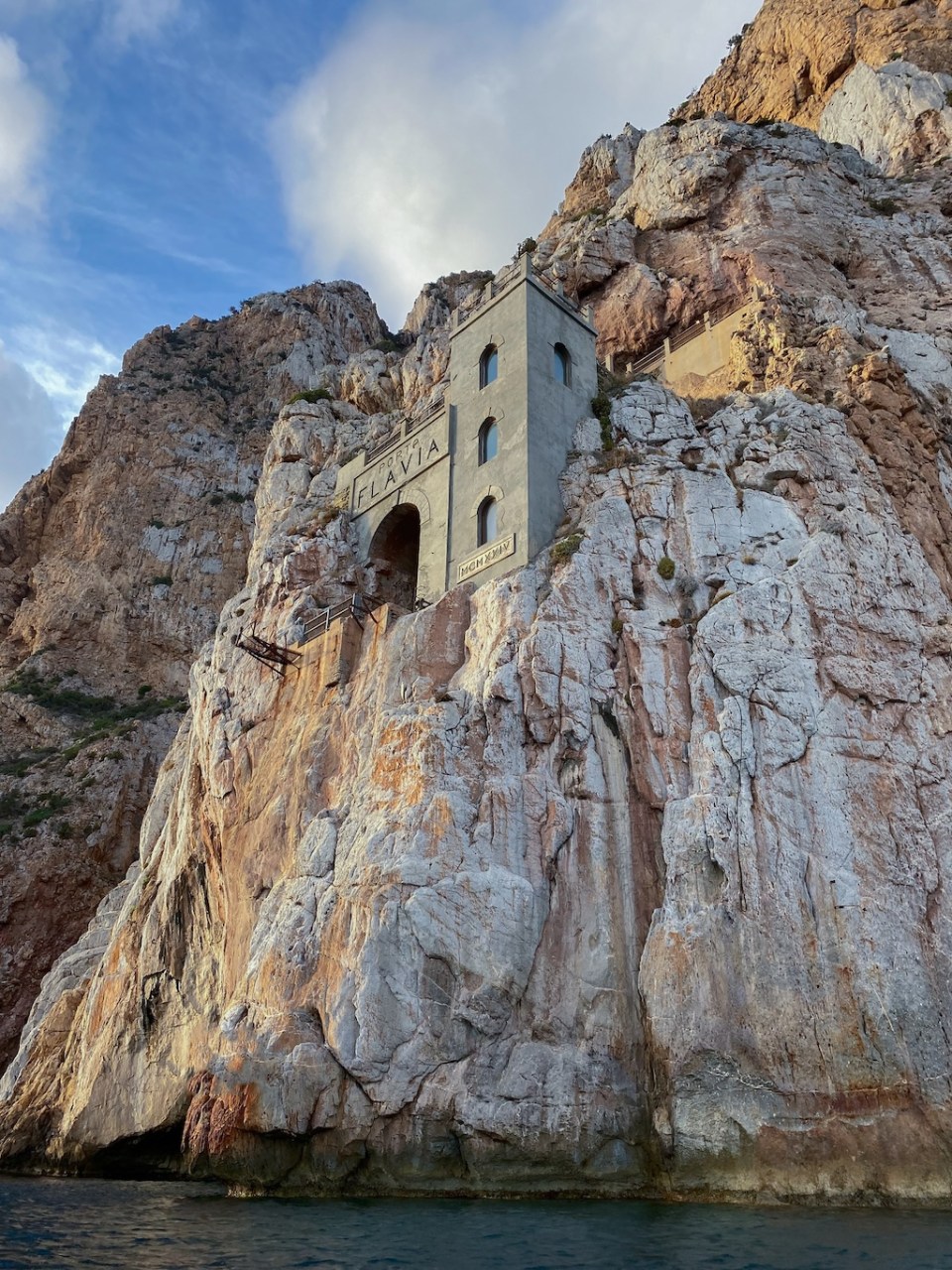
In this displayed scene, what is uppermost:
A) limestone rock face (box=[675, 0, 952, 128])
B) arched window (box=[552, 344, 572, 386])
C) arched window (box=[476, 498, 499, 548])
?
limestone rock face (box=[675, 0, 952, 128])

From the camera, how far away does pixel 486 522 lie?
90.8 feet

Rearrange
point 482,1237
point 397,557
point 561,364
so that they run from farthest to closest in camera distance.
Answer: point 397,557 → point 561,364 → point 482,1237

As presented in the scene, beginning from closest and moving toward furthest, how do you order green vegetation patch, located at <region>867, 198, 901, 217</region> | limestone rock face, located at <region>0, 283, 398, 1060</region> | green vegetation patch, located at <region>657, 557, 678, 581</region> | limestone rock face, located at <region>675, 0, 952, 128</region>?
green vegetation patch, located at <region>657, 557, 678, 581</region> → green vegetation patch, located at <region>867, 198, 901, 217</region> → limestone rock face, located at <region>0, 283, 398, 1060</region> → limestone rock face, located at <region>675, 0, 952, 128</region>

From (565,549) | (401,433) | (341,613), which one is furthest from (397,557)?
(565,549)

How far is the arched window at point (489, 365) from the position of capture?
2986 cm

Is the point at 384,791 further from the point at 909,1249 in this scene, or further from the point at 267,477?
the point at 267,477

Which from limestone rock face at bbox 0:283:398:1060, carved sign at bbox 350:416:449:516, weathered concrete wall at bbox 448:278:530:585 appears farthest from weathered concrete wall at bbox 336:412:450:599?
limestone rock face at bbox 0:283:398:1060

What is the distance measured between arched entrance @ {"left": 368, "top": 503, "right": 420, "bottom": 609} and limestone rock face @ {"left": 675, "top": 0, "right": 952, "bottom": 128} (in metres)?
32.5

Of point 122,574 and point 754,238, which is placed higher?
point 122,574

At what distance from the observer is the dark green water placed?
12.6m

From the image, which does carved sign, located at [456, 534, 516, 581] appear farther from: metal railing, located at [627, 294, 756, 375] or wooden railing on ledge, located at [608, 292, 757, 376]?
metal railing, located at [627, 294, 756, 375]

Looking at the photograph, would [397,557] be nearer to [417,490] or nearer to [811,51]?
[417,490]

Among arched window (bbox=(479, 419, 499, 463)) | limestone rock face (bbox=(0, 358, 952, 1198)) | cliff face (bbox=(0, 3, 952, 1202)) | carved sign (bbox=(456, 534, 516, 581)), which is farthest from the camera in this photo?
arched window (bbox=(479, 419, 499, 463))

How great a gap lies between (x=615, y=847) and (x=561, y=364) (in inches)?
613
